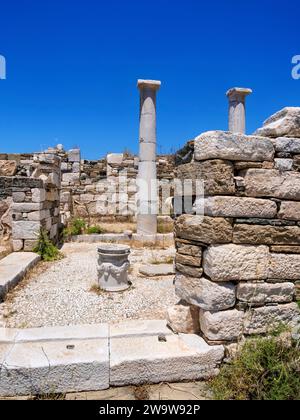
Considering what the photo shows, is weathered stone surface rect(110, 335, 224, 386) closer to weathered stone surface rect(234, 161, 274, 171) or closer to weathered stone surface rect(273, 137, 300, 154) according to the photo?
weathered stone surface rect(234, 161, 274, 171)

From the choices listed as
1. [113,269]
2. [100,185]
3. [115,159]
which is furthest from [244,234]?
[115,159]

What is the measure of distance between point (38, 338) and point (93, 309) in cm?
161

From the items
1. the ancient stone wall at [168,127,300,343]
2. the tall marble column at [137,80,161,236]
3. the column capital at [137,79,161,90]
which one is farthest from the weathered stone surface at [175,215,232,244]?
the column capital at [137,79,161,90]

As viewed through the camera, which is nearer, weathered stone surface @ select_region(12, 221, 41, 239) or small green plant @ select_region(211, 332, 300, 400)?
small green plant @ select_region(211, 332, 300, 400)

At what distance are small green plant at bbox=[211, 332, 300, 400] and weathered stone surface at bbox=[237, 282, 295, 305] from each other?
35cm

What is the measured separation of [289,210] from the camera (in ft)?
9.77

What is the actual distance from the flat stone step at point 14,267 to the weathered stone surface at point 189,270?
3092mm

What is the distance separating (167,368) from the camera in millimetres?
2762

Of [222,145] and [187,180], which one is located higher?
[222,145]

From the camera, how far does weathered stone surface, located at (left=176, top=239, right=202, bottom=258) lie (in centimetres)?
303

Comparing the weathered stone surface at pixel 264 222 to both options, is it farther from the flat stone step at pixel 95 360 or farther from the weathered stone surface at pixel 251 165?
the flat stone step at pixel 95 360
